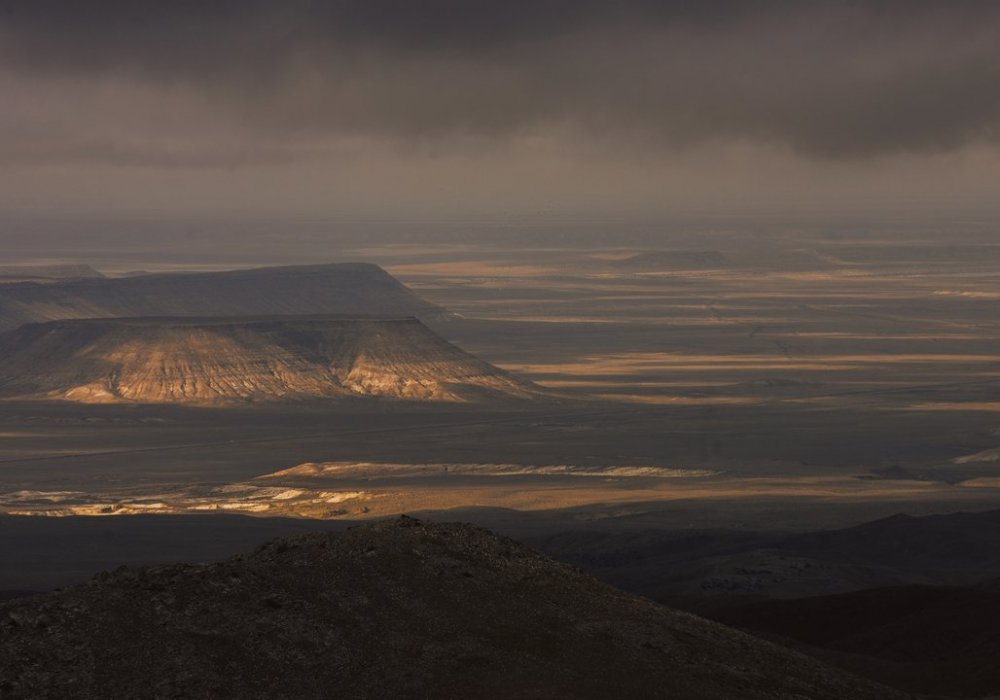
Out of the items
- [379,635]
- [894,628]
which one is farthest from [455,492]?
[379,635]

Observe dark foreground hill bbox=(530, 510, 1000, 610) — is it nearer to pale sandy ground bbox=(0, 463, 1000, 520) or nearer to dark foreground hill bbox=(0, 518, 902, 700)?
pale sandy ground bbox=(0, 463, 1000, 520)

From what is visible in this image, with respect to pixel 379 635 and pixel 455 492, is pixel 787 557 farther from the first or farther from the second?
pixel 379 635

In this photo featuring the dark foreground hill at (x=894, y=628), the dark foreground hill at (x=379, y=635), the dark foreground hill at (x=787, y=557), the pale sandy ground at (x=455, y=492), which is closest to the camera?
the dark foreground hill at (x=379, y=635)

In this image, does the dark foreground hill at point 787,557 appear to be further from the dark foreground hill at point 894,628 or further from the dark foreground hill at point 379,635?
the dark foreground hill at point 379,635

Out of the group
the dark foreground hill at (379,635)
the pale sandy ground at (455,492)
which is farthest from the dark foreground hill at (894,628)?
the pale sandy ground at (455,492)

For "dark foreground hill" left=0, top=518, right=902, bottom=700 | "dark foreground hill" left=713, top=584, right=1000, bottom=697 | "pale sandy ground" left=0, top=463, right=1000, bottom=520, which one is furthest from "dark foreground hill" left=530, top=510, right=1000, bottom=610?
"dark foreground hill" left=0, top=518, right=902, bottom=700
